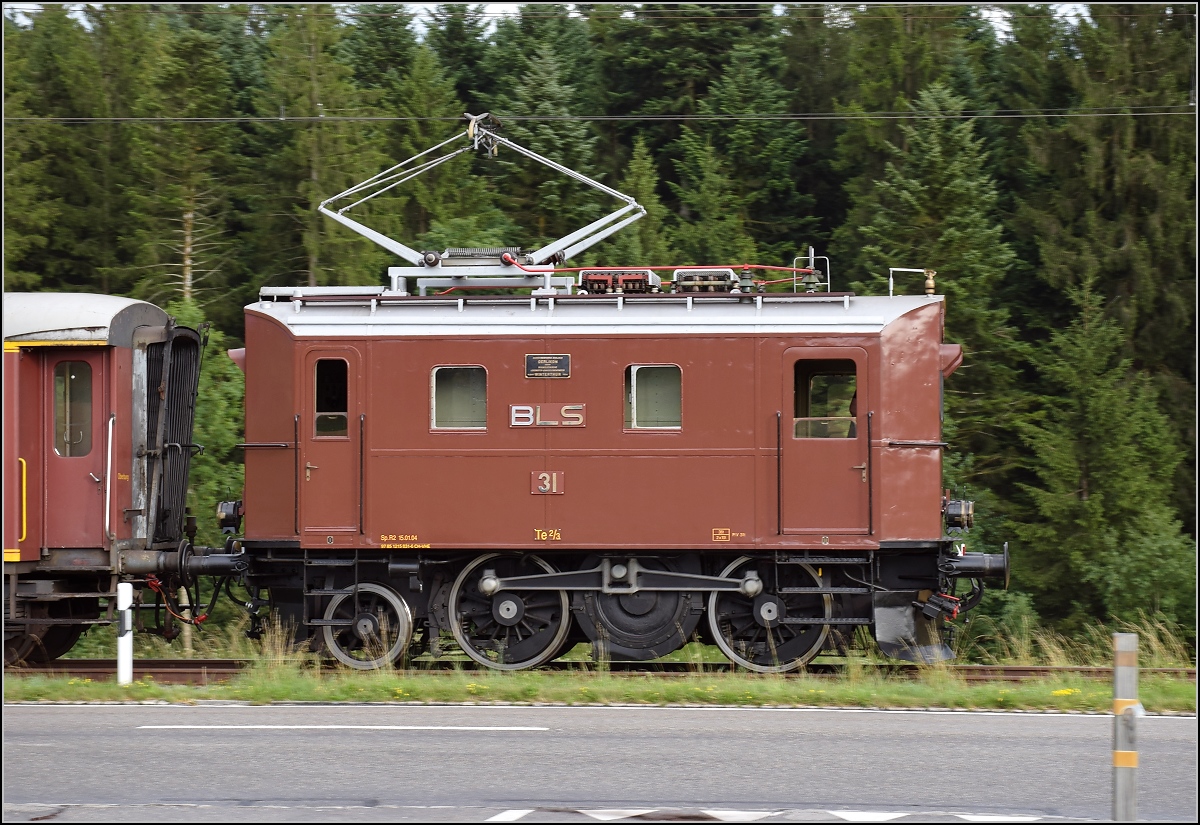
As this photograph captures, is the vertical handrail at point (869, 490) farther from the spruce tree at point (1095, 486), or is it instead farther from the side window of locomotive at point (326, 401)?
the spruce tree at point (1095, 486)

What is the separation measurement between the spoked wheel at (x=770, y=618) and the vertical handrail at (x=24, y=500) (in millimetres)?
6813

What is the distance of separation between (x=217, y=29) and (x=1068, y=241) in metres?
26.8

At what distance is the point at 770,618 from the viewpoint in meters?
13.8

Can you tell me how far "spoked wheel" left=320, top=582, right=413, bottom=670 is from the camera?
45.9 ft

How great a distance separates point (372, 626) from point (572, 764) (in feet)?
18.5

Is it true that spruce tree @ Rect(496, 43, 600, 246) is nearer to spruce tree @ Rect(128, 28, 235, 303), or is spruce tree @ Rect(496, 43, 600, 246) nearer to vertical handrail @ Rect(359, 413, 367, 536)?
spruce tree @ Rect(128, 28, 235, 303)

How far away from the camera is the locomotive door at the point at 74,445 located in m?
14.1

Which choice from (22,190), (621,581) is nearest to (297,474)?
(621,581)

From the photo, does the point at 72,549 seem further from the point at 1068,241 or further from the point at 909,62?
the point at 909,62

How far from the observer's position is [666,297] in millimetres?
13859

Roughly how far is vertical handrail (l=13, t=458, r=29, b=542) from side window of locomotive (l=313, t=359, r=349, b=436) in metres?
2.92

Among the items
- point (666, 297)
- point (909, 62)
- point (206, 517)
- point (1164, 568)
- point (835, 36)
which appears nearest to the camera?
point (666, 297)

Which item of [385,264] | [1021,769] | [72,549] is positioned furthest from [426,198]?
[1021,769]

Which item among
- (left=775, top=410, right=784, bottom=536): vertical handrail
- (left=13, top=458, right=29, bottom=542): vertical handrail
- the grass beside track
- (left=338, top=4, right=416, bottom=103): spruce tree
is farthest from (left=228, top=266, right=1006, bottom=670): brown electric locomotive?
(left=338, top=4, right=416, bottom=103): spruce tree
